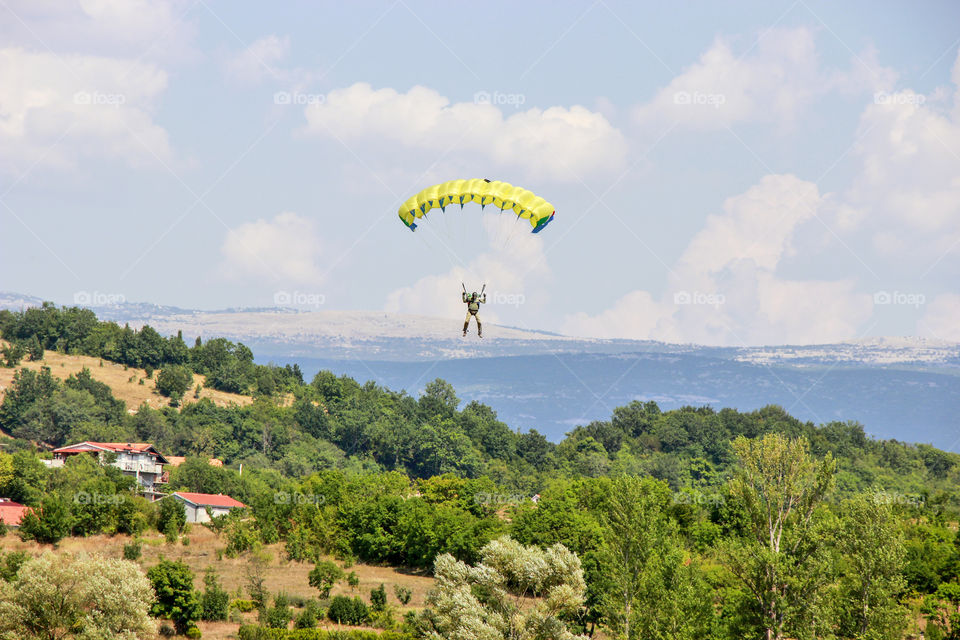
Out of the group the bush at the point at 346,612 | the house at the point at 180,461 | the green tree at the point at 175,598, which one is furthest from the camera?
the house at the point at 180,461

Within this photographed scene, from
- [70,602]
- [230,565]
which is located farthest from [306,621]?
[230,565]

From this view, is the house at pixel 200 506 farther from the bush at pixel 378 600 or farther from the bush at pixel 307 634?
the bush at pixel 307 634

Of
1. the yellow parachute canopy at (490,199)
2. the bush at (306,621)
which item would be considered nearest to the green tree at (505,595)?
the bush at (306,621)

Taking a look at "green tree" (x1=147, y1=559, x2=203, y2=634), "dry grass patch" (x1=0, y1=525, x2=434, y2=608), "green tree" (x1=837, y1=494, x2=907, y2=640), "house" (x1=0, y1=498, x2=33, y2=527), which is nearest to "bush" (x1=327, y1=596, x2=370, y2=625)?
"dry grass patch" (x1=0, y1=525, x2=434, y2=608)

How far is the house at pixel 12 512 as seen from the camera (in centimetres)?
8243

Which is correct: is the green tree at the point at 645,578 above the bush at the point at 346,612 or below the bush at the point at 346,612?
above

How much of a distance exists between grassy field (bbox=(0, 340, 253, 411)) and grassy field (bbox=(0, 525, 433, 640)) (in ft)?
287

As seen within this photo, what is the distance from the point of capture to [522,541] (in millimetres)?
81250

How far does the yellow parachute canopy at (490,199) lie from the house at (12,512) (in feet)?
151

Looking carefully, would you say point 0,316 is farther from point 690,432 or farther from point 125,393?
point 690,432

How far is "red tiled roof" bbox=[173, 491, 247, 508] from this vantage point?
10288 cm

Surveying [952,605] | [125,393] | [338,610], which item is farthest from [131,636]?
[125,393]

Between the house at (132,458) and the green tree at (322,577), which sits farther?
the house at (132,458)

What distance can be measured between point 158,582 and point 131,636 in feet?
36.0
